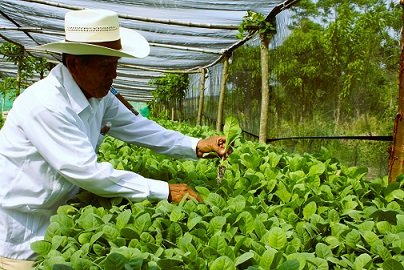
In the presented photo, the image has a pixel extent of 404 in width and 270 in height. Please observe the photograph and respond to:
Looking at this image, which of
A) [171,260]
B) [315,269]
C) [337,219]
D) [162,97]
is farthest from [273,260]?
[162,97]

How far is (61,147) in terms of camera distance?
2344 mm

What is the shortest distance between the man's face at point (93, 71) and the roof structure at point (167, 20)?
14.0 feet

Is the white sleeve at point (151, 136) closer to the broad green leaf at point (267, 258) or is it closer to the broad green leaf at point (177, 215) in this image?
the broad green leaf at point (177, 215)

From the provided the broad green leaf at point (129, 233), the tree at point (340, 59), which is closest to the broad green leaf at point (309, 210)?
the broad green leaf at point (129, 233)

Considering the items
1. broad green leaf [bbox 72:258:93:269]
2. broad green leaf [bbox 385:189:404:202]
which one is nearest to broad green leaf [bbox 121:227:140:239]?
broad green leaf [bbox 72:258:93:269]

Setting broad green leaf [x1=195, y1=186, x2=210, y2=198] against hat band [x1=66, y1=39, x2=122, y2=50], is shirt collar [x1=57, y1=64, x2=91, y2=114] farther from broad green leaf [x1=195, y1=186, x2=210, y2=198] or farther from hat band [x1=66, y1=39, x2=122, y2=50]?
broad green leaf [x1=195, y1=186, x2=210, y2=198]

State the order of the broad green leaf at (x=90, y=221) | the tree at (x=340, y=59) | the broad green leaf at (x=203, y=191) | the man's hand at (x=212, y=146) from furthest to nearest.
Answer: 1. the tree at (x=340, y=59)
2. the man's hand at (x=212, y=146)
3. the broad green leaf at (x=203, y=191)
4. the broad green leaf at (x=90, y=221)

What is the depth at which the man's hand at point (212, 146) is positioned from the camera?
10.7ft

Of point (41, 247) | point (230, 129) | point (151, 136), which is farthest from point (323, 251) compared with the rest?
point (151, 136)

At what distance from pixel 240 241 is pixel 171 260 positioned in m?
0.32

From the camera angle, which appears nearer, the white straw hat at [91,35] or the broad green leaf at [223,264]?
the broad green leaf at [223,264]

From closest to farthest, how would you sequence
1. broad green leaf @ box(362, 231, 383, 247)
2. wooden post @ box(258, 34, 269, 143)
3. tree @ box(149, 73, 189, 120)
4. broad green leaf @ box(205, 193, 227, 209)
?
broad green leaf @ box(362, 231, 383, 247) < broad green leaf @ box(205, 193, 227, 209) < wooden post @ box(258, 34, 269, 143) < tree @ box(149, 73, 189, 120)

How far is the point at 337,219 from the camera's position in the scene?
2291mm

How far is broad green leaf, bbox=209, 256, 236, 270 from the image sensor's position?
1705 mm
